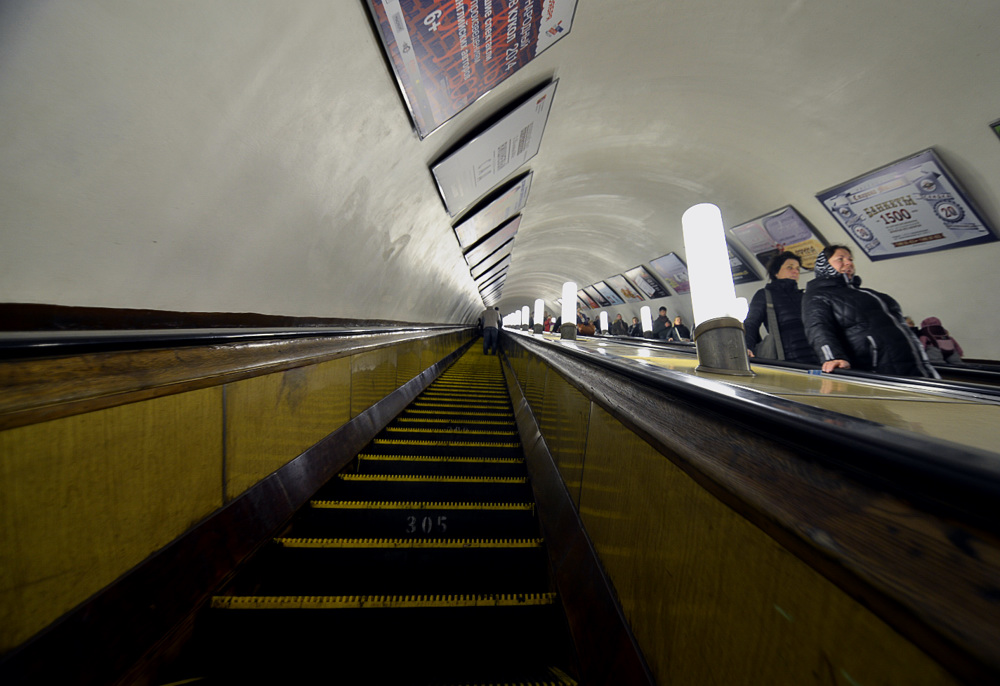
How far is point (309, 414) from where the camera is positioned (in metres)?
2.15

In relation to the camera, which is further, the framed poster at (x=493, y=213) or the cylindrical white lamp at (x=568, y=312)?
the cylindrical white lamp at (x=568, y=312)

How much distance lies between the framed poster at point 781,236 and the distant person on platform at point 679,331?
428 centimetres

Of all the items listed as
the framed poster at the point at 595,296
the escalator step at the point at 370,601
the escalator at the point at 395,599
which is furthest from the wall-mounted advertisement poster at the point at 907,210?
the framed poster at the point at 595,296

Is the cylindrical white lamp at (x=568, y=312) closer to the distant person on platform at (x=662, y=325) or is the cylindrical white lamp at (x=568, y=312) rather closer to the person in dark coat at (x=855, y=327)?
the person in dark coat at (x=855, y=327)

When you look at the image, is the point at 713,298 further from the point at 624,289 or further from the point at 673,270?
the point at 624,289

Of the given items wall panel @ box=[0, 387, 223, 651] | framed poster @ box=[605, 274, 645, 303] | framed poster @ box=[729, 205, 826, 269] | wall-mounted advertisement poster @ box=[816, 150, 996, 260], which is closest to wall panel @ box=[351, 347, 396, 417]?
wall panel @ box=[0, 387, 223, 651]

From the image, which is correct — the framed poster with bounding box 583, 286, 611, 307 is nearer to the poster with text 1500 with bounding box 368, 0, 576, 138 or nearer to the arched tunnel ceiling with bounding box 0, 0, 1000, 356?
the arched tunnel ceiling with bounding box 0, 0, 1000, 356

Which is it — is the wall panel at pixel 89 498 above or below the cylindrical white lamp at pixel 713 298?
below

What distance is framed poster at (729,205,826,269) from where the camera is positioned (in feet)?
18.1

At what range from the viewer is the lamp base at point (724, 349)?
1852mm

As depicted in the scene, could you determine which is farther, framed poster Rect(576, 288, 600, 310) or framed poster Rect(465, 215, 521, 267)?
framed poster Rect(576, 288, 600, 310)

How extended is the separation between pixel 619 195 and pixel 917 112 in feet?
12.4

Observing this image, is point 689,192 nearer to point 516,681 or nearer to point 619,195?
point 619,195

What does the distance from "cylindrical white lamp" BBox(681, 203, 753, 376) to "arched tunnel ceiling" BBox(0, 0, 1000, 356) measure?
1921 millimetres
